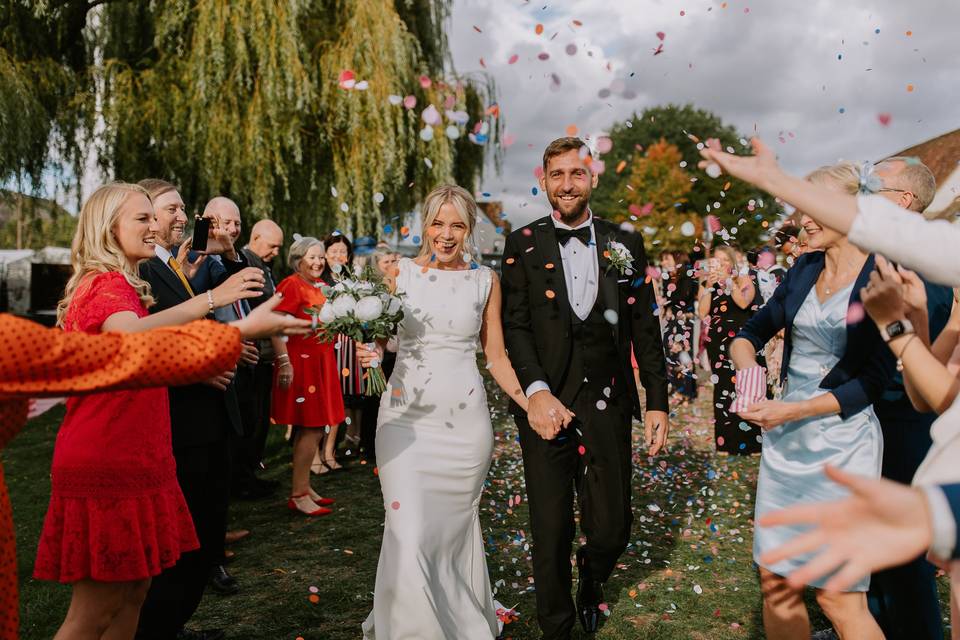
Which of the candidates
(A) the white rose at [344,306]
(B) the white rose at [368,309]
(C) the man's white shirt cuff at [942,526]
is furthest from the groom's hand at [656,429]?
(C) the man's white shirt cuff at [942,526]

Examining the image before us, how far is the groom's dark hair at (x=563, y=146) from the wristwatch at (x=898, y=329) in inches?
80.4

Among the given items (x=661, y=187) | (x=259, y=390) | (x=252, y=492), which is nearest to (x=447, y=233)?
(x=259, y=390)

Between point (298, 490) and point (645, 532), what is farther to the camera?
point (298, 490)

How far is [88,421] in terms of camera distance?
267 cm

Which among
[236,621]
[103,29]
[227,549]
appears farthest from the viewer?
[103,29]

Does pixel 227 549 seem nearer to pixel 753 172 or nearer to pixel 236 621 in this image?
pixel 236 621

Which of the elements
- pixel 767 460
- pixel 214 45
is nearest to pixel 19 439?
pixel 214 45

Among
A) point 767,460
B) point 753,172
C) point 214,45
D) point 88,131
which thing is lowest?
point 767,460

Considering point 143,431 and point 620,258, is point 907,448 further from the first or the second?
point 143,431

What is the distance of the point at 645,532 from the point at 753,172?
4.15 m

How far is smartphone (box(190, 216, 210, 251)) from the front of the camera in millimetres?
4316

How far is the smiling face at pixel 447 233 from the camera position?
3.79 m

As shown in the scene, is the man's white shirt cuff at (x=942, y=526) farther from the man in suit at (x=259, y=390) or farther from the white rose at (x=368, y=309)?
the man in suit at (x=259, y=390)

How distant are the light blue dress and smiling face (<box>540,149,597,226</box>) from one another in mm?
1318
